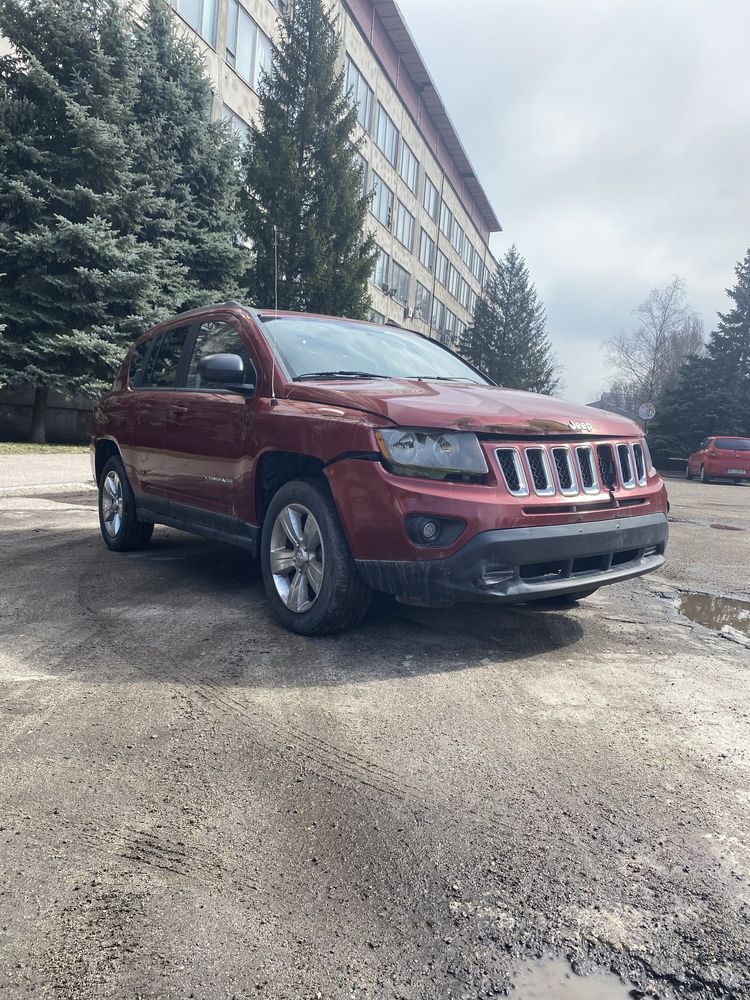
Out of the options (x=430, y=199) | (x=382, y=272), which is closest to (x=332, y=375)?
(x=382, y=272)

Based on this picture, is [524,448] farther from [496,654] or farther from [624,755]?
[624,755]

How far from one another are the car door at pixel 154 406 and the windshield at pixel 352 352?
3.70ft

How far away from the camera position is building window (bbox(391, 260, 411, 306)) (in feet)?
137

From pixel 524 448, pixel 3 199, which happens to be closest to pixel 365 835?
pixel 524 448

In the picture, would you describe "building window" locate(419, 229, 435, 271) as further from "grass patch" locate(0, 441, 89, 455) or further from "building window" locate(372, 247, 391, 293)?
"grass patch" locate(0, 441, 89, 455)

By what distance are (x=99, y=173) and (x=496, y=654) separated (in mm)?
15486

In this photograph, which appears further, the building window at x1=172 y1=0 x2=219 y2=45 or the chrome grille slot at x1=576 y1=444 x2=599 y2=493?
the building window at x1=172 y1=0 x2=219 y2=45

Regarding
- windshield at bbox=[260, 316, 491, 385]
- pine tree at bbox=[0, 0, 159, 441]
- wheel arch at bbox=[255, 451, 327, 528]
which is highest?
pine tree at bbox=[0, 0, 159, 441]

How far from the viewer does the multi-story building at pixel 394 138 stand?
82.4 feet

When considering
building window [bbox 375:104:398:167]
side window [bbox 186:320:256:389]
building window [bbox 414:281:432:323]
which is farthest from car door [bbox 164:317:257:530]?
building window [bbox 414:281:432:323]

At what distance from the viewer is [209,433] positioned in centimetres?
491

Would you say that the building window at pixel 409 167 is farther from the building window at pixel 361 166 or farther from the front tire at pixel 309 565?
the front tire at pixel 309 565

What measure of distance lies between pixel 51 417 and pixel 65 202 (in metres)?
5.34

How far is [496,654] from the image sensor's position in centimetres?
386
